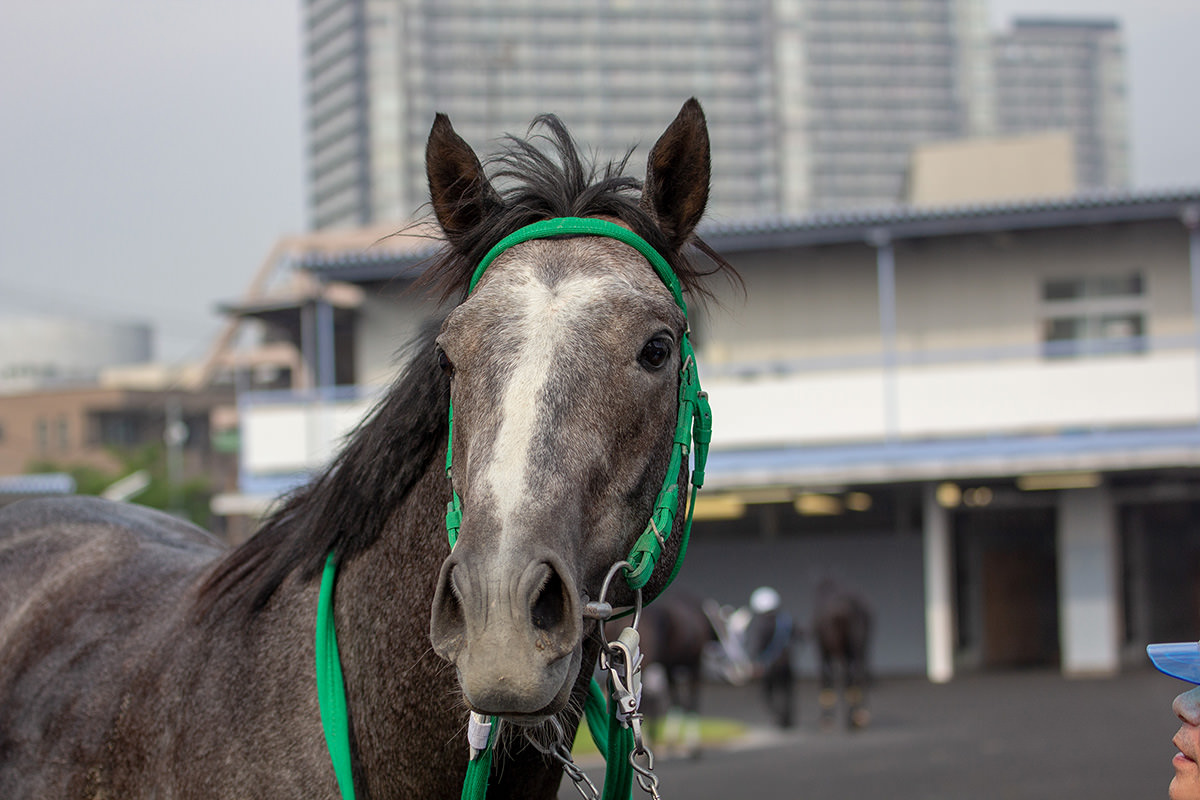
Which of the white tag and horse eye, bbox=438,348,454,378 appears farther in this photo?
horse eye, bbox=438,348,454,378

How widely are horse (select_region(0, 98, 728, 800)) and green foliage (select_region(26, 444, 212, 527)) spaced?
4086cm

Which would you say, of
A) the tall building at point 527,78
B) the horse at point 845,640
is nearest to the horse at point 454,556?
the horse at point 845,640

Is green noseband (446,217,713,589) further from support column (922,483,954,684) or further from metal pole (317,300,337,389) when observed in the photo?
support column (922,483,954,684)

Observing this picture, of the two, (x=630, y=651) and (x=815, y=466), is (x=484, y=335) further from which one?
(x=815, y=466)

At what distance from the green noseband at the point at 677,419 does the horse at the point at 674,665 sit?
11.0 m

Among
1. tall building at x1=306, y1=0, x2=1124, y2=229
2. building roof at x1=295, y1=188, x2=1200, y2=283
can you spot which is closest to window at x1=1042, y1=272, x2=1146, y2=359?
building roof at x1=295, y1=188, x2=1200, y2=283

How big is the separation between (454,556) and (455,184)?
86 centimetres

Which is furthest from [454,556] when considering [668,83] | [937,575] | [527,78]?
[668,83]

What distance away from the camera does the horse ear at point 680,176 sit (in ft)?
7.47

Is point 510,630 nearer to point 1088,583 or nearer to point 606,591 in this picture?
point 606,591

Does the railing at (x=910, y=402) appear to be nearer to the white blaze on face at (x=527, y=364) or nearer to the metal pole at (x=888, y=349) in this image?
the metal pole at (x=888, y=349)

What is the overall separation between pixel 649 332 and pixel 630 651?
0.54 meters

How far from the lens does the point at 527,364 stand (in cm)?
197

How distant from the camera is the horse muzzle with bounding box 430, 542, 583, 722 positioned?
1.69 metres
